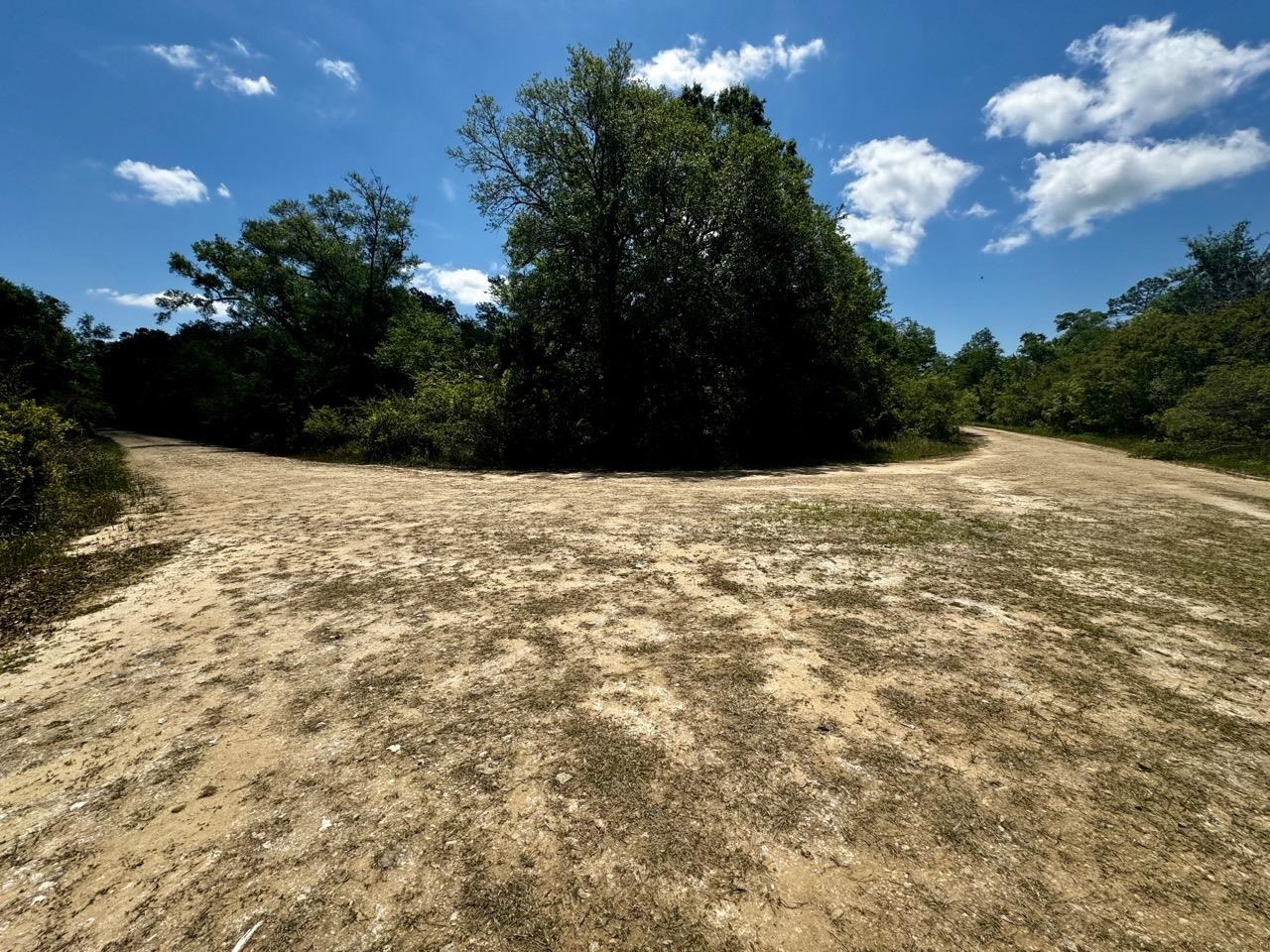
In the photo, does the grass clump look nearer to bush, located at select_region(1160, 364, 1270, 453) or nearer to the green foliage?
the green foliage

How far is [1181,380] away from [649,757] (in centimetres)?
3603

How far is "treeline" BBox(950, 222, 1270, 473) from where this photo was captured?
16312 mm

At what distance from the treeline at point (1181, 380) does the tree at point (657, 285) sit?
12.8 m

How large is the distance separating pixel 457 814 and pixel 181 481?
12922mm

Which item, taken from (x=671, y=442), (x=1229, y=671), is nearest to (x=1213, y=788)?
(x=1229, y=671)

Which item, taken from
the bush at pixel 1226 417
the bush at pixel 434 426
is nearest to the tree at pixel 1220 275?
the bush at pixel 1226 417

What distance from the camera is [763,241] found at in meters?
14.2

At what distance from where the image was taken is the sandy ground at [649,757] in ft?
4.98

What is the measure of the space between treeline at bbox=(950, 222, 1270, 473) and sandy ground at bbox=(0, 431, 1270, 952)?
678 inches

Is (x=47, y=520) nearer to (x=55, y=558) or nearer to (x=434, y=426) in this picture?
(x=55, y=558)

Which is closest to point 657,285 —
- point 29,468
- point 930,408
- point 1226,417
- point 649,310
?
point 649,310

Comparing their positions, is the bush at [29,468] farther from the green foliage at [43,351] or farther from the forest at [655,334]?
the green foliage at [43,351]

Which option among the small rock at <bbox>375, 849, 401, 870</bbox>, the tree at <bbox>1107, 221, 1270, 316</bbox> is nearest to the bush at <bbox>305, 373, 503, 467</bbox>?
the small rock at <bbox>375, 849, 401, 870</bbox>

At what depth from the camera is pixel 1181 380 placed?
80.5 ft
